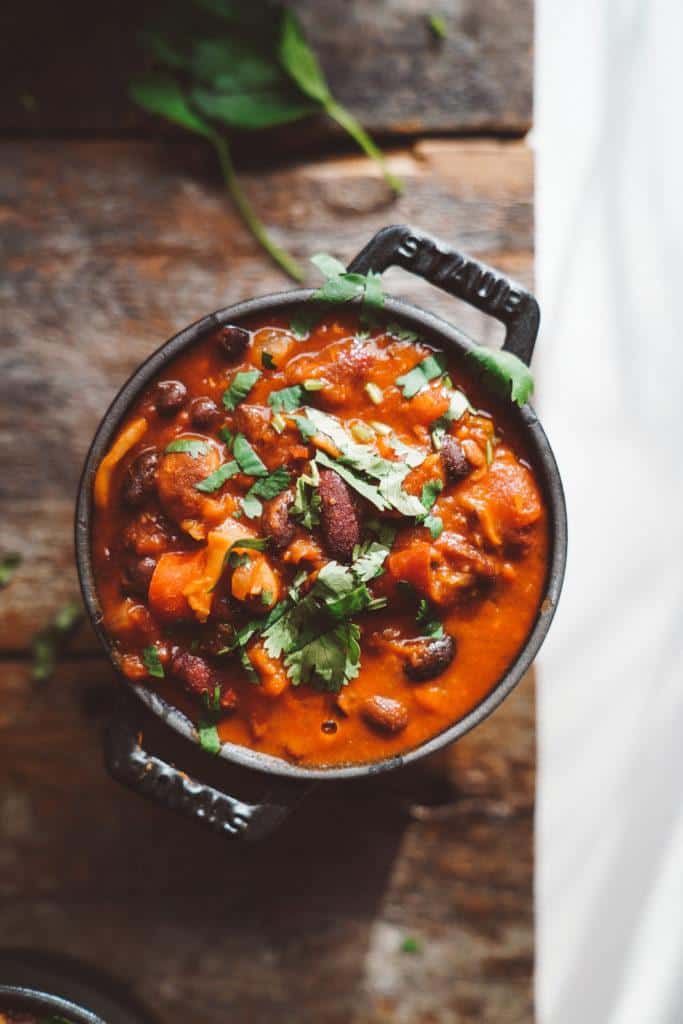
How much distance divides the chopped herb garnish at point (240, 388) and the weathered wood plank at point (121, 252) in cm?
55

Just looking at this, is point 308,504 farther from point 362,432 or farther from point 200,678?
point 200,678

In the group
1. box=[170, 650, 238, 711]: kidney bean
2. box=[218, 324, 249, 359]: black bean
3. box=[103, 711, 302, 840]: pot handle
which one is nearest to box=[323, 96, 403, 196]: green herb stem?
box=[218, 324, 249, 359]: black bean

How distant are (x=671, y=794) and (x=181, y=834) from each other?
49.3 inches

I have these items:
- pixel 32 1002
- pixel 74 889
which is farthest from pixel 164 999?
pixel 32 1002

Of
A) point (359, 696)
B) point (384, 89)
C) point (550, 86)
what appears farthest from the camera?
point (550, 86)

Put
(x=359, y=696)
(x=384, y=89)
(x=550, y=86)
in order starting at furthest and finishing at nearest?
(x=550, y=86) < (x=384, y=89) < (x=359, y=696)

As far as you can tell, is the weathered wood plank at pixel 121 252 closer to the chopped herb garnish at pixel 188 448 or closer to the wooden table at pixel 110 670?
the wooden table at pixel 110 670

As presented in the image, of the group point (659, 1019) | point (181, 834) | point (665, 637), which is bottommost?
point (659, 1019)

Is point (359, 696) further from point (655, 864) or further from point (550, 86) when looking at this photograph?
point (550, 86)

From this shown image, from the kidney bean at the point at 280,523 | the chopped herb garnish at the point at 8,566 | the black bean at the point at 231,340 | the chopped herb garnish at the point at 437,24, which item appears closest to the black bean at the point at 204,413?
the black bean at the point at 231,340

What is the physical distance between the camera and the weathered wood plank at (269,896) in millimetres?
2654

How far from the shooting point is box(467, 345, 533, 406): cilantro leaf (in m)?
2.09

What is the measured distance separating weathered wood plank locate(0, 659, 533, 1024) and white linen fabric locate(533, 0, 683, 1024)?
0.19m

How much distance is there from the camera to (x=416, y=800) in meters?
2.65
